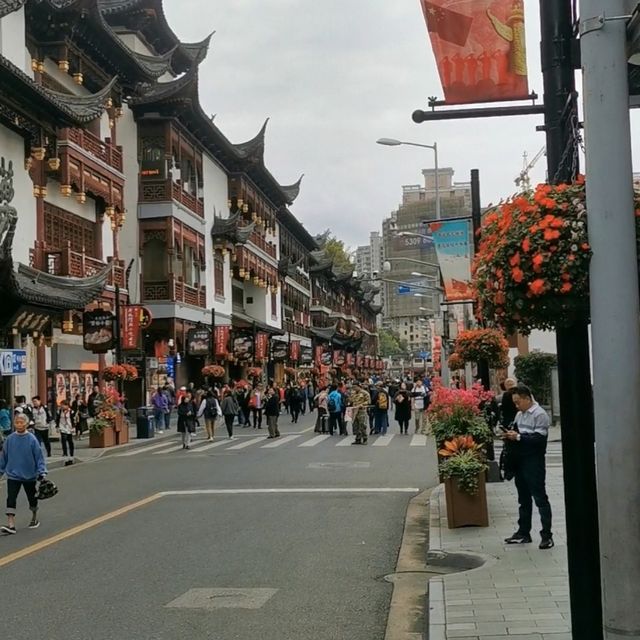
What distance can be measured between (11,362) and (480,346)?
12.5 metres

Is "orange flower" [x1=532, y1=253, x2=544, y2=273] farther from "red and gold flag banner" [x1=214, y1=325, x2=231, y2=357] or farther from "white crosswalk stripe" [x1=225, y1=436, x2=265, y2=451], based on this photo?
"red and gold flag banner" [x1=214, y1=325, x2=231, y2=357]

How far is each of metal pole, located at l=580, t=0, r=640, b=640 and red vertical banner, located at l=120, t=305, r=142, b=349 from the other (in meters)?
28.9

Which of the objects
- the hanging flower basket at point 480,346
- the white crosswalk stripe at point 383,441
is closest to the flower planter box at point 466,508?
the hanging flower basket at point 480,346

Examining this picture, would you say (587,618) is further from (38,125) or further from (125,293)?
(125,293)

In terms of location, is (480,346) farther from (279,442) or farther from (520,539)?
(279,442)

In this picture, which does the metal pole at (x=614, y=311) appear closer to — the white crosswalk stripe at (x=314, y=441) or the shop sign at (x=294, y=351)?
the white crosswalk stripe at (x=314, y=441)

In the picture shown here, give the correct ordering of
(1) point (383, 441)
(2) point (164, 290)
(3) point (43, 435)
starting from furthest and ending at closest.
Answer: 1. (2) point (164, 290)
2. (1) point (383, 441)
3. (3) point (43, 435)

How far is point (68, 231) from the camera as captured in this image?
31578 millimetres

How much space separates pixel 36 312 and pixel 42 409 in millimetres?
4487

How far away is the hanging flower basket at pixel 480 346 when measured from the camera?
17609 mm

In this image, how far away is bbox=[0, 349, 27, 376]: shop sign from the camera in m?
23.0

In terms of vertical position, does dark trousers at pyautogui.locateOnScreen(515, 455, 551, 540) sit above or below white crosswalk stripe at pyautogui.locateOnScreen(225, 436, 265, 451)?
above

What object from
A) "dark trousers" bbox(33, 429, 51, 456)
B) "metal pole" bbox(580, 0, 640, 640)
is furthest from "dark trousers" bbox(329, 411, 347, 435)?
"metal pole" bbox(580, 0, 640, 640)

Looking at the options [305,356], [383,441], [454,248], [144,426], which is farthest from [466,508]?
[305,356]
